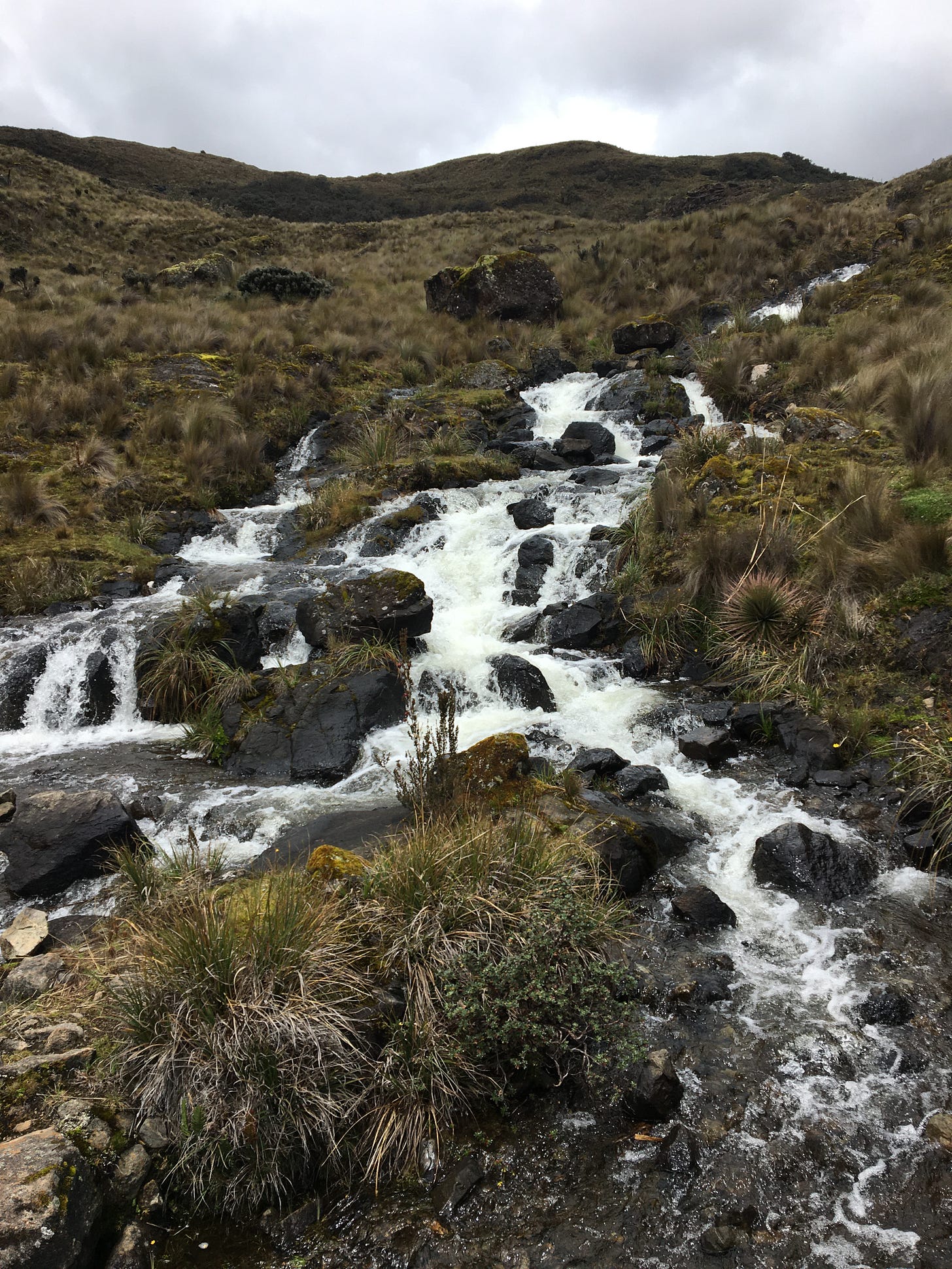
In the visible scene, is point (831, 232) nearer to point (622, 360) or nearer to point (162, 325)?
point (622, 360)

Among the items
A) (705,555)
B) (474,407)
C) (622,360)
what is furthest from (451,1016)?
(622,360)

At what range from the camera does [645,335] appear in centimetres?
1850

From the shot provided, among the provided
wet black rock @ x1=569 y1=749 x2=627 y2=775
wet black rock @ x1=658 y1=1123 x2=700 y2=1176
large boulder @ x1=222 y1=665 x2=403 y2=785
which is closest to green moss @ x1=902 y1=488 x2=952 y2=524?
wet black rock @ x1=569 y1=749 x2=627 y2=775

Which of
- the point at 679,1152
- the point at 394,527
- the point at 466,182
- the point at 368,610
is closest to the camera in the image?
the point at 679,1152

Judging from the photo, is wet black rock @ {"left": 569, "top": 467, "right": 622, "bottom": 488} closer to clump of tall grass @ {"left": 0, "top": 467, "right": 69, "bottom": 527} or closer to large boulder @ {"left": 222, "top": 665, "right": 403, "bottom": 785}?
large boulder @ {"left": 222, "top": 665, "right": 403, "bottom": 785}

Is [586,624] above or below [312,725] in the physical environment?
above

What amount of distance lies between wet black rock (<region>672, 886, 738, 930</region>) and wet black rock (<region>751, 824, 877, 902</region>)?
1.81 ft

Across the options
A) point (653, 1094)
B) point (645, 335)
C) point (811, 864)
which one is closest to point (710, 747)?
point (811, 864)

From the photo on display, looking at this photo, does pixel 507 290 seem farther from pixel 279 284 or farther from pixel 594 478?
pixel 594 478

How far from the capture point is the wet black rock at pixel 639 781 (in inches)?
233

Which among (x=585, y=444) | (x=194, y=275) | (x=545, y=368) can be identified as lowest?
(x=585, y=444)

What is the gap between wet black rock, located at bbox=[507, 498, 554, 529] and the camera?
1148cm

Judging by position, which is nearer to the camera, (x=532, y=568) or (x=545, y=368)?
(x=532, y=568)

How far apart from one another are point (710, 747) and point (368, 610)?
4232 mm
